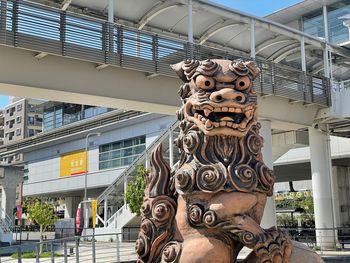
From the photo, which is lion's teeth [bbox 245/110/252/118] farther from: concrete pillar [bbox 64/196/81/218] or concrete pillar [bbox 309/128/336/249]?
concrete pillar [bbox 64/196/81/218]

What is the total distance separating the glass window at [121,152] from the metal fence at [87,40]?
24.1m

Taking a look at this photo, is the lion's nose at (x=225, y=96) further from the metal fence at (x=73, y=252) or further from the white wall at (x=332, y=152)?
the white wall at (x=332, y=152)

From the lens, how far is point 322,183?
21.8 m

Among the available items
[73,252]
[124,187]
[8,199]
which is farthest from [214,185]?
[8,199]

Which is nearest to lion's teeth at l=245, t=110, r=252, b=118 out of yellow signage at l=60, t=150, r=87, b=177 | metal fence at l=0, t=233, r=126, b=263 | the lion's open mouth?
the lion's open mouth

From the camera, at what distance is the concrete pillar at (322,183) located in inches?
851

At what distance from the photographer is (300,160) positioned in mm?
32938

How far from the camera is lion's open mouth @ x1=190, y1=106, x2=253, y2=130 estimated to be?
232 inches

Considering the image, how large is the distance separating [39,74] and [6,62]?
0.91m

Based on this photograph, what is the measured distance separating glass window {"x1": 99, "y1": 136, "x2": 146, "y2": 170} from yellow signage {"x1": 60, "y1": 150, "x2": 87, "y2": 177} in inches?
101

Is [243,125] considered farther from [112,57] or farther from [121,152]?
[121,152]

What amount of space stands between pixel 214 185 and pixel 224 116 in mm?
862

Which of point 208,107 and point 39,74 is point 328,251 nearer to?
point 39,74

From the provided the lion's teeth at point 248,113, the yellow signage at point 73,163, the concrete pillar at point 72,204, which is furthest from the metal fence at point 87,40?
the concrete pillar at point 72,204
